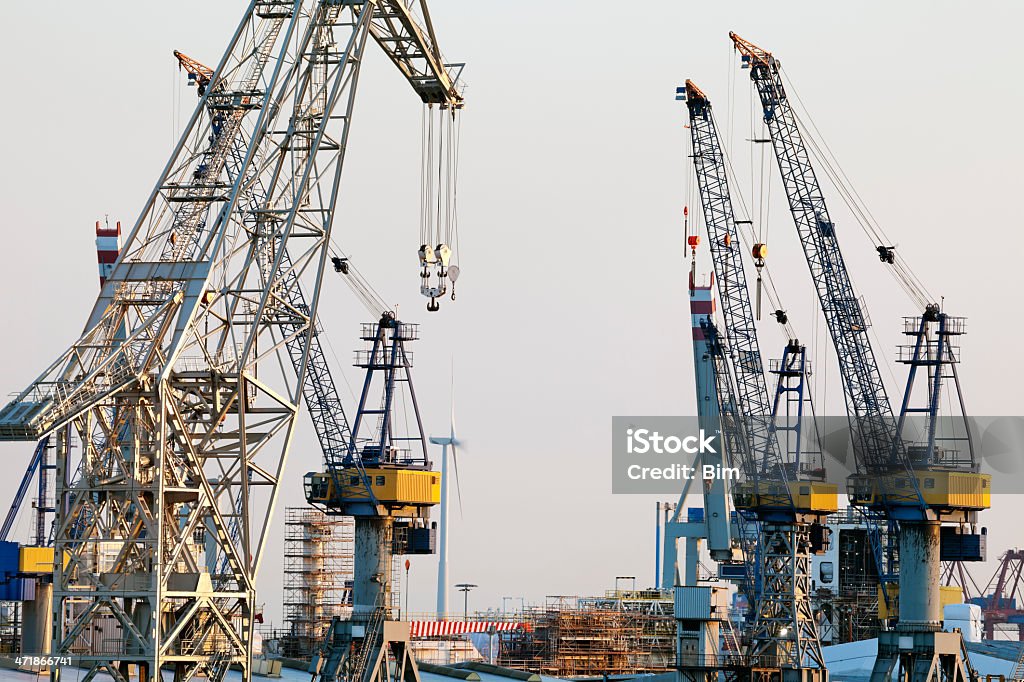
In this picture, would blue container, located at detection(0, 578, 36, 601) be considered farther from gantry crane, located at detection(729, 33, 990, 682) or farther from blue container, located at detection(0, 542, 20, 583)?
gantry crane, located at detection(729, 33, 990, 682)

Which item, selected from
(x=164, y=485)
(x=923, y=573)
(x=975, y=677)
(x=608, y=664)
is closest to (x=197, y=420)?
(x=164, y=485)

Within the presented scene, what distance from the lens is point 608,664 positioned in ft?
497

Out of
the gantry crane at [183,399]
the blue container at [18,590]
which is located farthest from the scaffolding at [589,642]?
the gantry crane at [183,399]

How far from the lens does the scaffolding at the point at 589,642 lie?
492ft

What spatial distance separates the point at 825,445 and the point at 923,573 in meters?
15.4

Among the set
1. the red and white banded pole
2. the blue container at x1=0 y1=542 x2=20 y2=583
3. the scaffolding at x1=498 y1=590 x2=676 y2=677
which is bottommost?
the scaffolding at x1=498 y1=590 x2=676 y2=677

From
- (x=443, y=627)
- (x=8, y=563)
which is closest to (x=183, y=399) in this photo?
(x=8, y=563)

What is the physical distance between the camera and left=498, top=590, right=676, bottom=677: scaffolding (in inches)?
5906

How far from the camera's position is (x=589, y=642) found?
151750 millimetres

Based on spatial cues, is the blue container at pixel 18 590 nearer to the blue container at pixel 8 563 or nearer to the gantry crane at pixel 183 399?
the blue container at pixel 8 563

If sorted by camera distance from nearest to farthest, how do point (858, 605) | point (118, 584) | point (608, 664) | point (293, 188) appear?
point (118, 584) → point (293, 188) → point (608, 664) → point (858, 605)

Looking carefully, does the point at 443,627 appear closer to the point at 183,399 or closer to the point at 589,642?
the point at 589,642

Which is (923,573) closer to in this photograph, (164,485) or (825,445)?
(825,445)

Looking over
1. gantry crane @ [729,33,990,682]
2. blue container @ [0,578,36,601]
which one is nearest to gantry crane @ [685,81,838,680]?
gantry crane @ [729,33,990,682]
